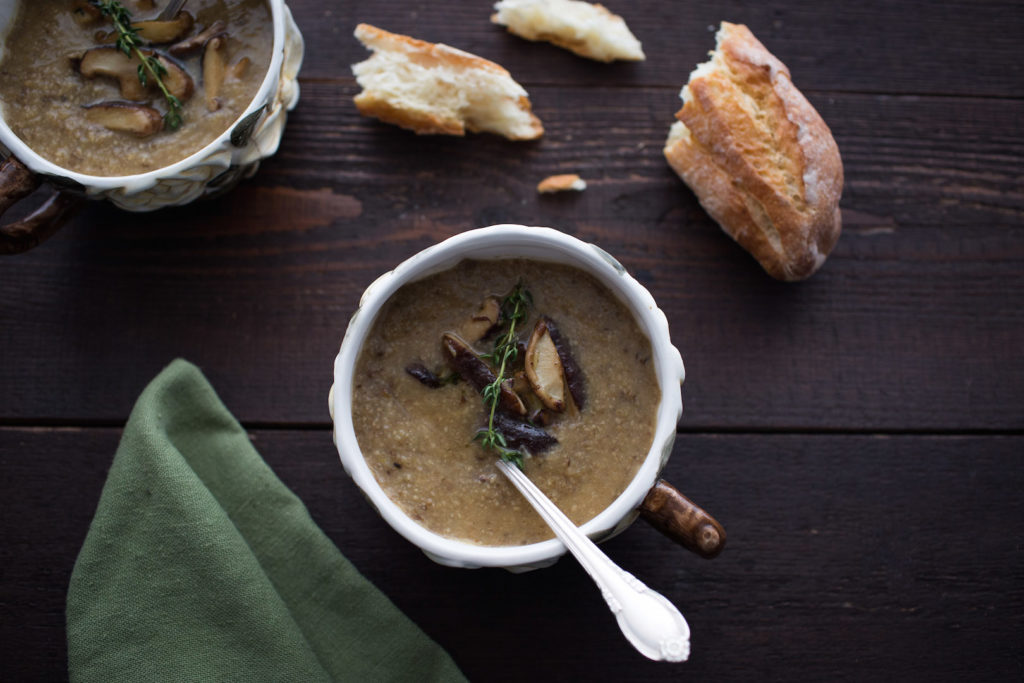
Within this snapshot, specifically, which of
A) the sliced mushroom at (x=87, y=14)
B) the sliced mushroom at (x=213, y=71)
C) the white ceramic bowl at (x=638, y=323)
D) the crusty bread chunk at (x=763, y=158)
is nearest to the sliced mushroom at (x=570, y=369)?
the white ceramic bowl at (x=638, y=323)

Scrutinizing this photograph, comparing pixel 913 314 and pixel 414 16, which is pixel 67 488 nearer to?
pixel 414 16

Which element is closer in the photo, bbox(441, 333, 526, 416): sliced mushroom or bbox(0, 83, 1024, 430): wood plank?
bbox(441, 333, 526, 416): sliced mushroom

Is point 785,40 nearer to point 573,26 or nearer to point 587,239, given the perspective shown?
Answer: point 573,26

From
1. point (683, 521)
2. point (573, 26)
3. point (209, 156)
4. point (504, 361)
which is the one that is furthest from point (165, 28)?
point (683, 521)

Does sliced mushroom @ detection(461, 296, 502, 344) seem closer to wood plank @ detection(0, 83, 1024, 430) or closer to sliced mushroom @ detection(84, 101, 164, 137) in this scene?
wood plank @ detection(0, 83, 1024, 430)

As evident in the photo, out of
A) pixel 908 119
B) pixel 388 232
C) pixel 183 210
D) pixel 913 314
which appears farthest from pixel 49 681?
pixel 908 119

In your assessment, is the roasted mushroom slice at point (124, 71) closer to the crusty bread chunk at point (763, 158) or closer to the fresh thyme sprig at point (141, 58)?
the fresh thyme sprig at point (141, 58)

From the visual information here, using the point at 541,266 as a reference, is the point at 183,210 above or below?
below


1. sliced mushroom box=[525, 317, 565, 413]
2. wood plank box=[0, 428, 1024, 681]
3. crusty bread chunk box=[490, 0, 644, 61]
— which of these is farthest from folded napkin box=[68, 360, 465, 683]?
crusty bread chunk box=[490, 0, 644, 61]
